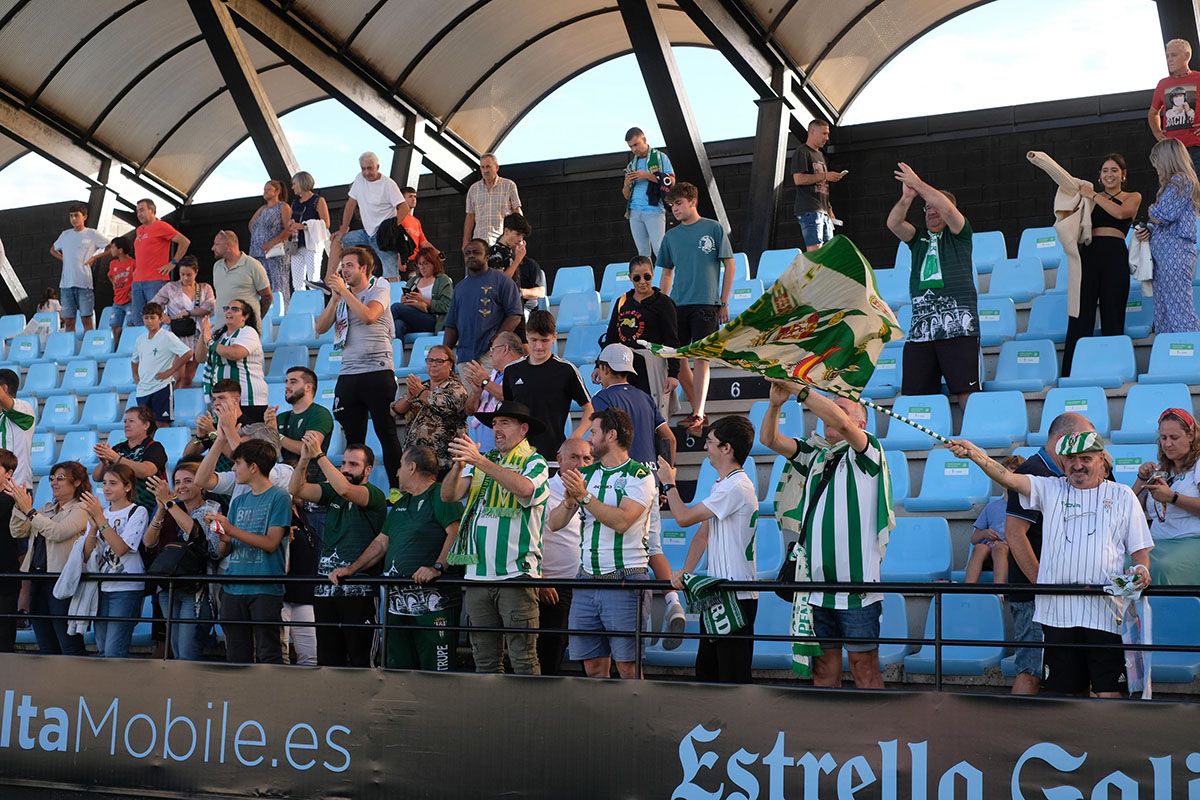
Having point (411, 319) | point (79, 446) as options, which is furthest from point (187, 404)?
point (411, 319)

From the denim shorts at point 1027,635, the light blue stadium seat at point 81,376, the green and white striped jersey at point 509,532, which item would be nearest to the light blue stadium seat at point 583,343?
the green and white striped jersey at point 509,532

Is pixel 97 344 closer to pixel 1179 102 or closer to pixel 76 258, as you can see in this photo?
pixel 76 258

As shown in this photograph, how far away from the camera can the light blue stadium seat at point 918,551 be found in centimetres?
707

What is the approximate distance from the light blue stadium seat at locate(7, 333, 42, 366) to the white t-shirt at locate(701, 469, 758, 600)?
10.6 metres

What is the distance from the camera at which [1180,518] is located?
6199 mm

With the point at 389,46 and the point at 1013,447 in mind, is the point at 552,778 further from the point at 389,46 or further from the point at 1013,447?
the point at 389,46

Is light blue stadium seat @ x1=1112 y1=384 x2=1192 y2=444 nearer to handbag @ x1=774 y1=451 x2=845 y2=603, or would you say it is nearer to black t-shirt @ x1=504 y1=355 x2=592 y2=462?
handbag @ x1=774 y1=451 x2=845 y2=603

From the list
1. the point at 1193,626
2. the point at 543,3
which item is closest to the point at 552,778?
the point at 1193,626

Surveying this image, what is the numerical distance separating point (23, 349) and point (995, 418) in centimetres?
1098

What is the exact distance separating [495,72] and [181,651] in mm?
11508

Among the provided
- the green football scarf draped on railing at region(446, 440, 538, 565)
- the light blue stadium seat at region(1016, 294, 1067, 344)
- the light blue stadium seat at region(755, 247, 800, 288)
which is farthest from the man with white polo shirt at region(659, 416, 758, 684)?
the light blue stadium seat at region(755, 247, 800, 288)

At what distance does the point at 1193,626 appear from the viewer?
6363 mm

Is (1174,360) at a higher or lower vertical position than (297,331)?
lower

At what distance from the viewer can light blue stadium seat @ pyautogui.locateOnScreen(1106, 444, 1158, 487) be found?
7.29m
